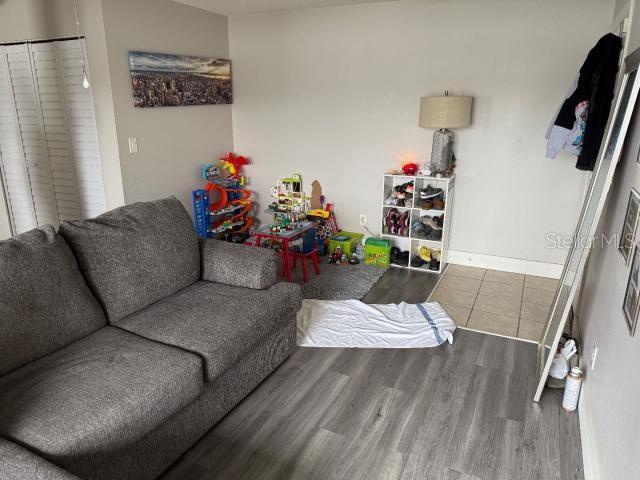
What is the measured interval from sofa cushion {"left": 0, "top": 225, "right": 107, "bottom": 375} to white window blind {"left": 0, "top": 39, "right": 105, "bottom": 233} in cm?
189

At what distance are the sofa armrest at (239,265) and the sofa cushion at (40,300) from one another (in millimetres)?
705

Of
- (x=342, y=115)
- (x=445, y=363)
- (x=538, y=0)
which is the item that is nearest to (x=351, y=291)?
(x=445, y=363)

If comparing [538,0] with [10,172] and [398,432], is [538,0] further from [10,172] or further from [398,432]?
[10,172]

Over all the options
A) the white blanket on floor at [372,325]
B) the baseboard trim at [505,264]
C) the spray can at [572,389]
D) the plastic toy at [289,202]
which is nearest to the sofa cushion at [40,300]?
the white blanket on floor at [372,325]

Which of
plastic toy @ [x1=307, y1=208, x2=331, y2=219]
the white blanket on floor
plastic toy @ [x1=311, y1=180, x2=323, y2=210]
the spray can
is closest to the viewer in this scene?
the spray can

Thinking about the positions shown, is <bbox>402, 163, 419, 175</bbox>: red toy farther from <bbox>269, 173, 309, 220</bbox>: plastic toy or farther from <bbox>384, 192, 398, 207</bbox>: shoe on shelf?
<bbox>269, 173, 309, 220</bbox>: plastic toy

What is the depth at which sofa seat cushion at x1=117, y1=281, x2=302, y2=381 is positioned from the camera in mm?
2072

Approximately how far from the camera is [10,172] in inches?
169

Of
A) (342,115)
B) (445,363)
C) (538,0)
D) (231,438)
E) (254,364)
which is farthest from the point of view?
(342,115)

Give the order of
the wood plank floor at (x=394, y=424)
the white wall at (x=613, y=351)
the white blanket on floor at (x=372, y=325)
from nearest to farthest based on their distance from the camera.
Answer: the white wall at (x=613, y=351) → the wood plank floor at (x=394, y=424) → the white blanket on floor at (x=372, y=325)

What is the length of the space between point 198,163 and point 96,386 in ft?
10.2

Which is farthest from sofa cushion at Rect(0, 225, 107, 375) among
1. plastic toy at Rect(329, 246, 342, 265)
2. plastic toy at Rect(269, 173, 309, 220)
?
plastic toy at Rect(329, 246, 342, 265)

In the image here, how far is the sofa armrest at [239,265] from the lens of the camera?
265 centimetres

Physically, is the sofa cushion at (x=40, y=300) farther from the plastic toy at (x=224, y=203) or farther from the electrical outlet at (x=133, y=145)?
the plastic toy at (x=224, y=203)
